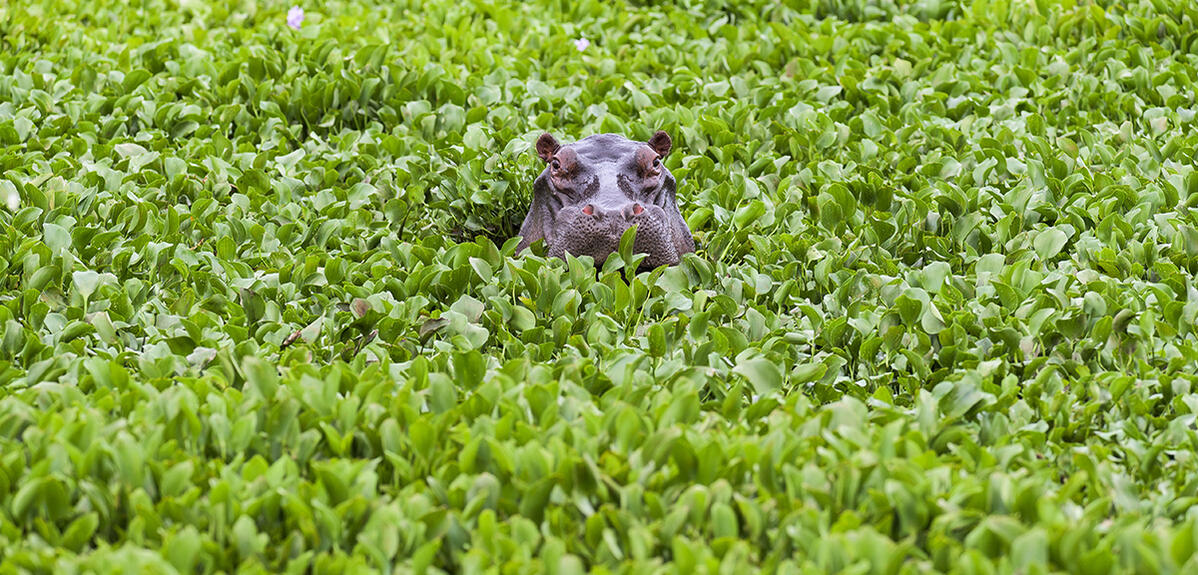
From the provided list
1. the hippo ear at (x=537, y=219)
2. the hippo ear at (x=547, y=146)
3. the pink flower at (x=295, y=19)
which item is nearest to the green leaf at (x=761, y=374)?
the hippo ear at (x=537, y=219)

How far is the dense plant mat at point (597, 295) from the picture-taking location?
344cm

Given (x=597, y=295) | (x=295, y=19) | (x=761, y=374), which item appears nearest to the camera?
(x=761, y=374)

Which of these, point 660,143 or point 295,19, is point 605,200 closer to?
point 660,143

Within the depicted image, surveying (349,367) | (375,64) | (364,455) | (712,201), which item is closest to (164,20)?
(375,64)

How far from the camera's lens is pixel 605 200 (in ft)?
17.7

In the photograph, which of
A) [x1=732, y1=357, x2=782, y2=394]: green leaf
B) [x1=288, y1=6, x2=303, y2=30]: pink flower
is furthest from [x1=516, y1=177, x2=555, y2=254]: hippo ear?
[x1=288, y1=6, x2=303, y2=30]: pink flower

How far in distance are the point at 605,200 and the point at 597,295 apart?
417 millimetres

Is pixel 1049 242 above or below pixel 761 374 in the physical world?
below

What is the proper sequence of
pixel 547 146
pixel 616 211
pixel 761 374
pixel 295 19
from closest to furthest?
pixel 761 374 → pixel 616 211 → pixel 547 146 → pixel 295 19

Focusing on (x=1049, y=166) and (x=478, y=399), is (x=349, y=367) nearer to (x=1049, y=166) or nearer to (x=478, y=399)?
(x=478, y=399)

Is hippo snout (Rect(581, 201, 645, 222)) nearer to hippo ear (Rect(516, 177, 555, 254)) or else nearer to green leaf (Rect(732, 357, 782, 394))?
hippo ear (Rect(516, 177, 555, 254))

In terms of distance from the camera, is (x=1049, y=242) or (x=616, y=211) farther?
(x=1049, y=242)

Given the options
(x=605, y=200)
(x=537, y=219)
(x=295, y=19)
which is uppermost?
(x=605, y=200)

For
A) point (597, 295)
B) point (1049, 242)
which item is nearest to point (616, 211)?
point (597, 295)
